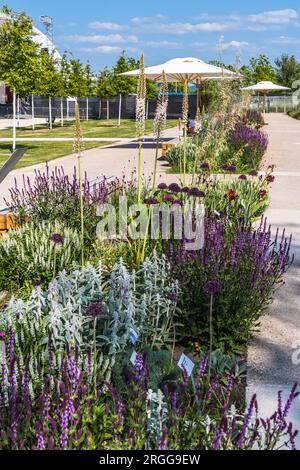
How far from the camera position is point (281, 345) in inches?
163

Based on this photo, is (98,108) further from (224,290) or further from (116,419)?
(116,419)

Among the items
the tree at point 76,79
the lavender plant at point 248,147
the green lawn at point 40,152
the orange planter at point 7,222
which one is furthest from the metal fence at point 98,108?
the orange planter at point 7,222

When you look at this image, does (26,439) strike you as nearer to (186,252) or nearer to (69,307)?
(69,307)

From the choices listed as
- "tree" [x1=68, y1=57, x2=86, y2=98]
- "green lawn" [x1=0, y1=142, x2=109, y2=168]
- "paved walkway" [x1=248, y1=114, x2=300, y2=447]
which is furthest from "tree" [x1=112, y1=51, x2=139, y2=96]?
"paved walkway" [x1=248, y1=114, x2=300, y2=447]

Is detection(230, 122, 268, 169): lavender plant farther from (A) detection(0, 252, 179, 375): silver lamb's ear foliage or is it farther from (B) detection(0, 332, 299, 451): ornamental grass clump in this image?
(B) detection(0, 332, 299, 451): ornamental grass clump

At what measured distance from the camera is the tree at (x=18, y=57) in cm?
1878

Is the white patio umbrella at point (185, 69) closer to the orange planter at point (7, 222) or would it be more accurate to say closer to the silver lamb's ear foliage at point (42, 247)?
the orange planter at point (7, 222)

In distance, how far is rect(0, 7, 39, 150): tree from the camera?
18781 millimetres

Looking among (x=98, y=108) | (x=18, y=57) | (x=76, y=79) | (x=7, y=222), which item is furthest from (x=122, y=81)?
(x=7, y=222)

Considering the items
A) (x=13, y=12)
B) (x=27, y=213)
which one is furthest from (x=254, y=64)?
(x=27, y=213)

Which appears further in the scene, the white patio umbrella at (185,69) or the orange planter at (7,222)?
the white patio umbrella at (185,69)

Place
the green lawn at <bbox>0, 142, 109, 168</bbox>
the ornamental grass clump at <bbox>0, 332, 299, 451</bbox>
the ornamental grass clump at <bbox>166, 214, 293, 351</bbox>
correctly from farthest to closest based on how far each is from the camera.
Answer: the green lawn at <bbox>0, 142, 109, 168</bbox> → the ornamental grass clump at <bbox>166, 214, 293, 351</bbox> → the ornamental grass clump at <bbox>0, 332, 299, 451</bbox>

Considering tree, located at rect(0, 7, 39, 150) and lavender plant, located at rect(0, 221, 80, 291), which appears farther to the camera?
tree, located at rect(0, 7, 39, 150)

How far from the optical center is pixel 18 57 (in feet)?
61.6
